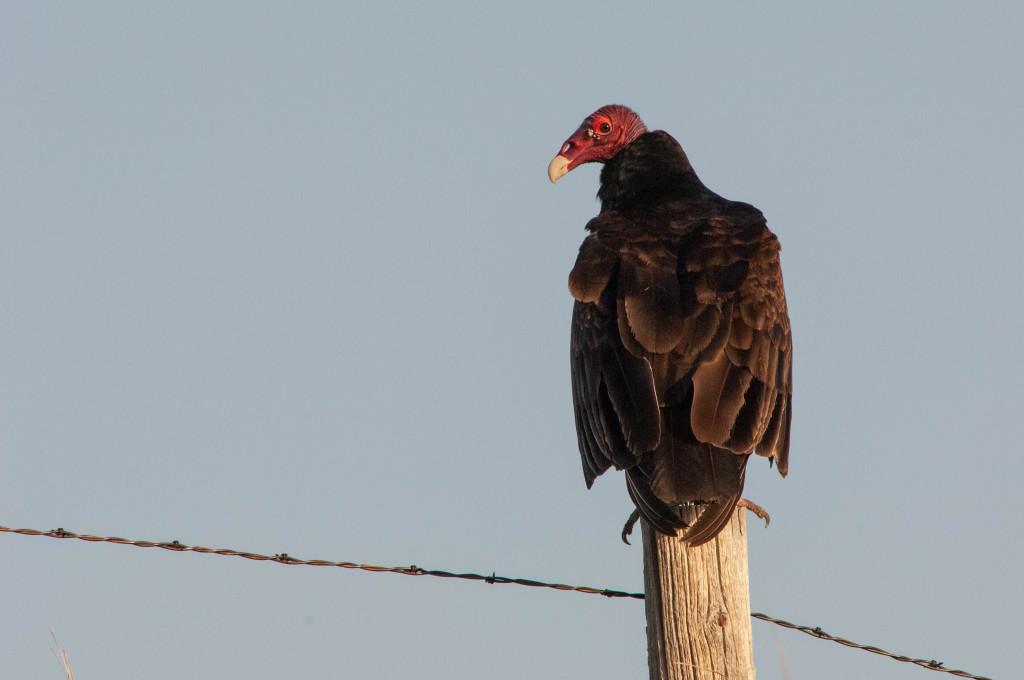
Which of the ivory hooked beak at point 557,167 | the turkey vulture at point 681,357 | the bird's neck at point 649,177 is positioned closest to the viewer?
the turkey vulture at point 681,357

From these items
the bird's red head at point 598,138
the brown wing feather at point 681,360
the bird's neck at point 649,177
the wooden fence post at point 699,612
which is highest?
the bird's red head at point 598,138

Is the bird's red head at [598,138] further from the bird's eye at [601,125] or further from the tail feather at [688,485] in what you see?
the tail feather at [688,485]

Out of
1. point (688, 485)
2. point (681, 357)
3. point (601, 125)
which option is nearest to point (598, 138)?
point (601, 125)

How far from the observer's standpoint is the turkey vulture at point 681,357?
3.13m

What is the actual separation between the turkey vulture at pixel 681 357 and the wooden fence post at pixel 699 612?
57 millimetres

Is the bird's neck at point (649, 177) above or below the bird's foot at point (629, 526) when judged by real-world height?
above

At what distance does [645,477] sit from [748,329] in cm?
74

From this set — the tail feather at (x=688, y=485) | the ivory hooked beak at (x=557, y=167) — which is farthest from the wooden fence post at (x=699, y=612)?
the ivory hooked beak at (x=557, y=167)

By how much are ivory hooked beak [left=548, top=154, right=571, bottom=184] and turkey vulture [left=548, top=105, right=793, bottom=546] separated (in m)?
1.09

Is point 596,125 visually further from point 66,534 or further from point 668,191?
point 66,534

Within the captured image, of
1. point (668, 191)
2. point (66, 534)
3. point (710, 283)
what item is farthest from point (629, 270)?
point (66, 534)

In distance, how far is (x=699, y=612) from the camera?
2.76 metres

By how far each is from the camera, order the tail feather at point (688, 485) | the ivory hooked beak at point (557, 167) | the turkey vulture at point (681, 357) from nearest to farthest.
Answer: the tail feather at point (688, 485) < the turkey vulture at point (681, 357) < the ivory hooked beak at point (557, 167)

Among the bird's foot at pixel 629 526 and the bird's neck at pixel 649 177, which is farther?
the bird's neck at pixel 649 177
